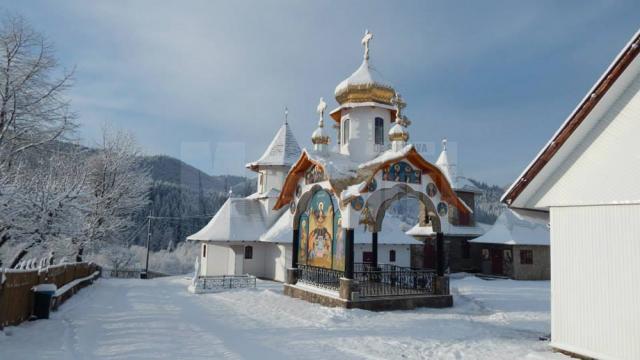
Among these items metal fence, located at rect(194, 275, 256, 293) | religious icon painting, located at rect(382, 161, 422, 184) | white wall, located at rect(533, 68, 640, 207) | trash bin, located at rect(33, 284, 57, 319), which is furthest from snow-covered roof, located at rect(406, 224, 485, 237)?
trash bin, located at rect(33, 284, 57, 319)

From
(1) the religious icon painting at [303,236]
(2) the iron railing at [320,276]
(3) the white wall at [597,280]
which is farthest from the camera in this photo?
(1) the religious icon painting at [303,236]

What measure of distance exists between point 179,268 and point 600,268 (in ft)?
170

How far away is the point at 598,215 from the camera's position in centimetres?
757

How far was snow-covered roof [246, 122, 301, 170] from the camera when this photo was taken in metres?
28.8

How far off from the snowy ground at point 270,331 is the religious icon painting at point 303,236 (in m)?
2.45

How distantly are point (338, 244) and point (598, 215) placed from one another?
29.4ft

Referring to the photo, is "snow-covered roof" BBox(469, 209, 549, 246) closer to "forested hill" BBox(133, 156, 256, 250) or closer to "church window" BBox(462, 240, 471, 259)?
"church window" BBox(462, 240, 471, 259)

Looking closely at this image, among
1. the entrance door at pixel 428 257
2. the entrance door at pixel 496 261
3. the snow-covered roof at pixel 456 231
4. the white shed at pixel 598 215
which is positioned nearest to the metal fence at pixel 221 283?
the snow-covered roof at pixel 456 231

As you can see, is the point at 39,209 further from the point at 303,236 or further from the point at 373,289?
the point at 373,289

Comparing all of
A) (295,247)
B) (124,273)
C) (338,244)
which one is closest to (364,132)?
(338,244)

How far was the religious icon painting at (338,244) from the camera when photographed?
589 inches

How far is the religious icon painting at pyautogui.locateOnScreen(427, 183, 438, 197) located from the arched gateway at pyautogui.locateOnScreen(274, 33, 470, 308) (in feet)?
0.12

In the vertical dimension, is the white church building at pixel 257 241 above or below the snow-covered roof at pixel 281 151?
below

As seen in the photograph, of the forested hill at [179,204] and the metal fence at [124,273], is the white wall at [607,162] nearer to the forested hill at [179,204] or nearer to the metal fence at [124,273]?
the metal fence at [124,273]
